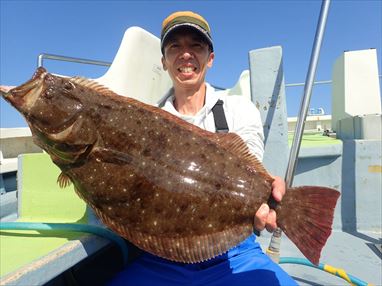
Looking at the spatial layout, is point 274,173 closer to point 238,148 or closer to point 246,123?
point 246,123

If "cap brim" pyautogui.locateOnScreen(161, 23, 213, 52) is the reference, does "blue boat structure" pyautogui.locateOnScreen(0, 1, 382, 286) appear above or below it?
below

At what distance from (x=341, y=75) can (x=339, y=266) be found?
4.15 meters

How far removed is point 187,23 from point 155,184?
1542 millimetres

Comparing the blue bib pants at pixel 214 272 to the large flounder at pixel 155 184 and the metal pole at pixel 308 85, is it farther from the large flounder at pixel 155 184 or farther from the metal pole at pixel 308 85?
the metal pole at pixel 308 85

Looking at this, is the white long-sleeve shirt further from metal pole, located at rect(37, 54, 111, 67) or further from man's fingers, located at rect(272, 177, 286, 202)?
metal pole, located at rect(37, 54, 111, 67)

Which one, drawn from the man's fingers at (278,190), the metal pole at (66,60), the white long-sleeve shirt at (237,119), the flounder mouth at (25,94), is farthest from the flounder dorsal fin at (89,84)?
the metal pole at (66,60)

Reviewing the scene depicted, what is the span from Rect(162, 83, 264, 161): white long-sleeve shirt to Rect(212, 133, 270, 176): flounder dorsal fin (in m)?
0.62

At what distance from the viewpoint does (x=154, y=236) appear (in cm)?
181

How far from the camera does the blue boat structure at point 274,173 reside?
2225 mm

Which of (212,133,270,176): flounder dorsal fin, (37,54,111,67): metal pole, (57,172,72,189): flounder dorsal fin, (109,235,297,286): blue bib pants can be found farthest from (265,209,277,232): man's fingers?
(37,54,111,67): metal pole

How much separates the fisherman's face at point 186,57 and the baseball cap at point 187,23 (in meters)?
0.06

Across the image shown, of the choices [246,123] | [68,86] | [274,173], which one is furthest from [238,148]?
[274,173]

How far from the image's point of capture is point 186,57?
2750 millimetres

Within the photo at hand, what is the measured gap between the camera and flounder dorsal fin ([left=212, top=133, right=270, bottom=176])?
1.96 metres
